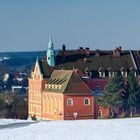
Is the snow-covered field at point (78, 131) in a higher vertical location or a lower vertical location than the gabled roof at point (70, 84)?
lower

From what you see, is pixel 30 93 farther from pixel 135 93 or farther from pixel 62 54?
pixel 135 93

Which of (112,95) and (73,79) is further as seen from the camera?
(73,79)

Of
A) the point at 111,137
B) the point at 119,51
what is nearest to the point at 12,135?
the point at 111,137

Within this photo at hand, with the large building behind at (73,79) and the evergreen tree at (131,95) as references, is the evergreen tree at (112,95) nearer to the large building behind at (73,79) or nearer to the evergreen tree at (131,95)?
the evergreen tree at (131,95)

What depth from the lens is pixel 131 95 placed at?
93.4 m

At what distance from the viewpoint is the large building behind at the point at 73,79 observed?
3634 inches

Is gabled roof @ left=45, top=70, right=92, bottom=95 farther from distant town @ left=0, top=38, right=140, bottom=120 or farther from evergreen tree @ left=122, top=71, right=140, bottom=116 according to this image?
evergreen tree @ left=122, top=71, right=140, bottom=116

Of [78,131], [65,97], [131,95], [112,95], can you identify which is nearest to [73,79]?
[65,97]

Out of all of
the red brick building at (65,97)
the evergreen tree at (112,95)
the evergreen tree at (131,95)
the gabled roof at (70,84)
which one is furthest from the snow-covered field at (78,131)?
the evergreen tree at (131,95)

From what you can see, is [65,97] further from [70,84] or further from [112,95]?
[112,95]

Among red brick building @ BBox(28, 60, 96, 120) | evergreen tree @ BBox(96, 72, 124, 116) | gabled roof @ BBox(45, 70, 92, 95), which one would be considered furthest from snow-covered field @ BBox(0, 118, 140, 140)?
red brick building @ BBox(28, 60, 96, 120)

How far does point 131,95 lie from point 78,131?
58.4 meters

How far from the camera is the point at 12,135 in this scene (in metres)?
34.2

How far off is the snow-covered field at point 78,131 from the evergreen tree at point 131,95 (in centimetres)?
5205
